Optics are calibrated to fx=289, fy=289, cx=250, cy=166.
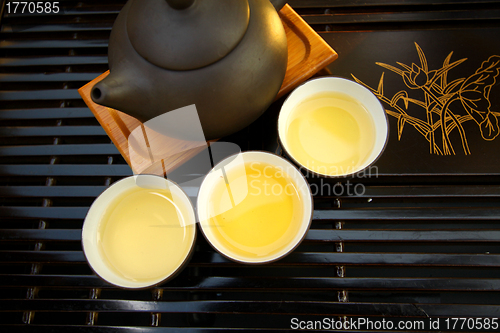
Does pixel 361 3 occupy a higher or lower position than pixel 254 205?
higher

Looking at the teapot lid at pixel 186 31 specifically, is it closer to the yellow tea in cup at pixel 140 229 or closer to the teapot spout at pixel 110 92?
the teapot spout at pixel 110 92

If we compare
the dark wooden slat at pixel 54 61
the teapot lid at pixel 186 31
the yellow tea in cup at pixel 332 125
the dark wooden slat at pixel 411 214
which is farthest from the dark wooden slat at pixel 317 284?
the dark wooden slat at pixel 54 61

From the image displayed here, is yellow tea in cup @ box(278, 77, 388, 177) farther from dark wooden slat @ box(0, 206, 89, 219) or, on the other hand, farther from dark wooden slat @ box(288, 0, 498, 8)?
dark wooden slat @ box(0, 206, 89, 219)

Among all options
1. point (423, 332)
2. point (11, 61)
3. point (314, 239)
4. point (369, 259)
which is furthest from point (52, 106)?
point (423, 332)

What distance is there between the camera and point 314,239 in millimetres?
729

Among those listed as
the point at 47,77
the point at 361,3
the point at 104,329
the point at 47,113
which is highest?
the point at 361,3

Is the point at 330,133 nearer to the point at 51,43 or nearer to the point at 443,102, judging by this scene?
the point at 443,102

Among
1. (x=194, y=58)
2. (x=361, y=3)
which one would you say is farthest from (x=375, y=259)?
(x=361, y=3)

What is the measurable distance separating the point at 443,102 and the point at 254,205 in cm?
61

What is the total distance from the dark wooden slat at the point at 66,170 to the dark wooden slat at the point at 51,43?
37 centimetres

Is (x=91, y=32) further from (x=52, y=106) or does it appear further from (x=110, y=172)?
(x=110, y=172)

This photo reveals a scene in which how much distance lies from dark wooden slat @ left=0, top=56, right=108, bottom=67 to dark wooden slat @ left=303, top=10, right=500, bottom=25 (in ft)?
2.10

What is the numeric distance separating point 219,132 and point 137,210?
0.95ft

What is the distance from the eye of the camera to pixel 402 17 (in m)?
0.87
